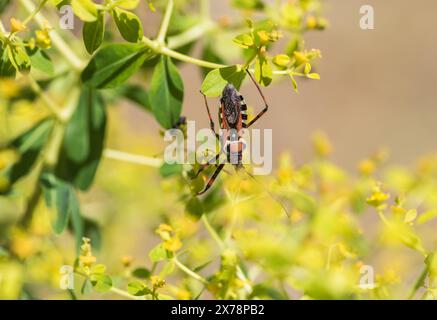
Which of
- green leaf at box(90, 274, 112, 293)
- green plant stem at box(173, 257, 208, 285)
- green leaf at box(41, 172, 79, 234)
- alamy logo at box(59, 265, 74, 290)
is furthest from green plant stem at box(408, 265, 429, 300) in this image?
green leaf at box(41, 172, 79, 234)

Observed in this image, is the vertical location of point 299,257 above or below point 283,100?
below

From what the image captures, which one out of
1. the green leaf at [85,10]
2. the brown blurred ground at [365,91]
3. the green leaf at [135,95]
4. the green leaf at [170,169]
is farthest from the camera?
the brown blurred ground at [365,91]

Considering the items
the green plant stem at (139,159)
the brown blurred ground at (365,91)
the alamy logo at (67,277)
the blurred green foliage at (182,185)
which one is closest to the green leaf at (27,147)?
the blurred green foliage at (182,185)

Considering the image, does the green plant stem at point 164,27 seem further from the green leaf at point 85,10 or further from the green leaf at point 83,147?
the green leaf at point 83,147

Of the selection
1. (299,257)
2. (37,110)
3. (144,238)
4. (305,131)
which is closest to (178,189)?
(37,110)

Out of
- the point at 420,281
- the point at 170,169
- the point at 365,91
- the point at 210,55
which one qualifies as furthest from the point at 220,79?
the point at 365,91

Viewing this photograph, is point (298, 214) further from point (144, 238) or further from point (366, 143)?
point (366, 143)

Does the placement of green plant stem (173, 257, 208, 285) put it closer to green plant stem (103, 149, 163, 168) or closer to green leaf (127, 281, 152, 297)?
green leaf (127, 281, 152, 297)
